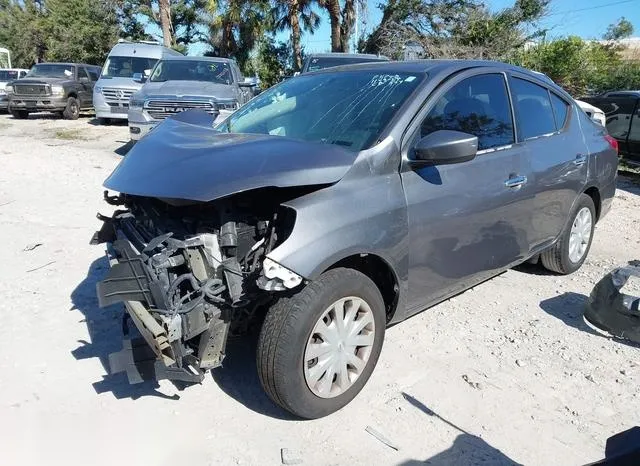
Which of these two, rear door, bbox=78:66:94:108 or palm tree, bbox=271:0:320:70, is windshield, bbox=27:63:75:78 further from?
palm tree, bbox=271:0:320:70

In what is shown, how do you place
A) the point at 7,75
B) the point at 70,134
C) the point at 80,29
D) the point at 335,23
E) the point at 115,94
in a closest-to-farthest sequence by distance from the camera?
the point at 115,94 → the point at 70,134 → the point at 7,75 → the point at 335,23 → the point at 80,29

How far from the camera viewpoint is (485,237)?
145 inches

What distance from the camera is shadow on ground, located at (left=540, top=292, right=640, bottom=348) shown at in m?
4.07

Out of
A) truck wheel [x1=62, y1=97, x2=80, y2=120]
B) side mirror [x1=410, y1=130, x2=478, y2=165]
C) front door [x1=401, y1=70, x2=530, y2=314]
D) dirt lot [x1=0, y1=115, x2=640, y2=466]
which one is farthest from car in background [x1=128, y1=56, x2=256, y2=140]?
truck wheel [x1=62, y1=97, x2=80, y2=120]

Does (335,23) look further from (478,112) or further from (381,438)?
(381,438)

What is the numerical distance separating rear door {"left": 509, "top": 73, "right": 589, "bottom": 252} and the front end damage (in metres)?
2.12

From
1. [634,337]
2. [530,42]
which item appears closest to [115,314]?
[634,337]

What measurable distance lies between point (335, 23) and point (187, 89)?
13.3 m

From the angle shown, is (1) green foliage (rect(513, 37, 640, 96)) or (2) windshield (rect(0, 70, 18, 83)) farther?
(2) windshield (rect(0, 70, 18, 83))

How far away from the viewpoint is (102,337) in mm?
3811

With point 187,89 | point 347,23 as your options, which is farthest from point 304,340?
point 347,23

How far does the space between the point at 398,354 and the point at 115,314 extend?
2098 millimetres

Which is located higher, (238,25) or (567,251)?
(238,25)

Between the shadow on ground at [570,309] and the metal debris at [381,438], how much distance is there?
2011 millimetres
